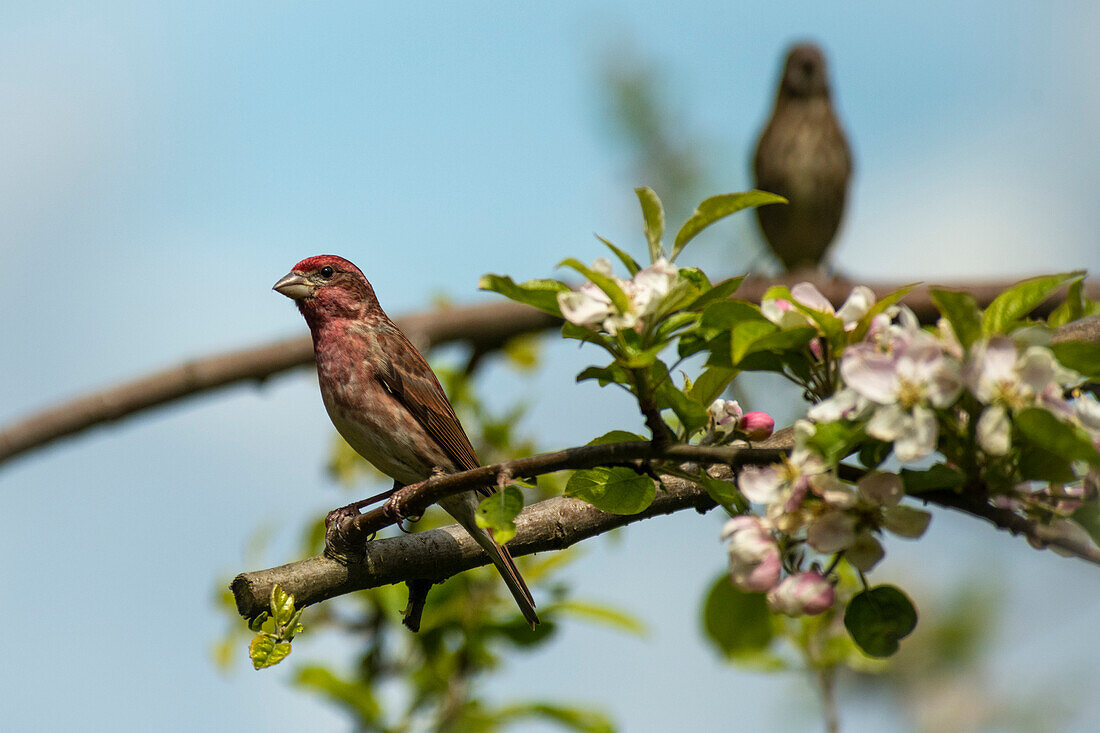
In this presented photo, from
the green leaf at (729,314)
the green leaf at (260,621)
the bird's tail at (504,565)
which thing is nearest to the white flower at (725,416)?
the green leaf at (729,314)

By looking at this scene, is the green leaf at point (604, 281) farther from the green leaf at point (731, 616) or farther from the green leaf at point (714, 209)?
the green leaf at point (731, 616)

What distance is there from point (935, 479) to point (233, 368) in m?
6.44

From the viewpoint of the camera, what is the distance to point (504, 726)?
5.44 m

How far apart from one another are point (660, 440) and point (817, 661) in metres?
3.03

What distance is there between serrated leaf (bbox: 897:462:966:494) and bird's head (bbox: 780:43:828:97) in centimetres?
1401

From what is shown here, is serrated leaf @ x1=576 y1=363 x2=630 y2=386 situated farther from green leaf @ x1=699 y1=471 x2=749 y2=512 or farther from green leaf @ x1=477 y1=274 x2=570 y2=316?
green leaf @ x1=699 y1=471 x2=749 y2=512

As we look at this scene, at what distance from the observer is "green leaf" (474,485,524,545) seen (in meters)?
2.42

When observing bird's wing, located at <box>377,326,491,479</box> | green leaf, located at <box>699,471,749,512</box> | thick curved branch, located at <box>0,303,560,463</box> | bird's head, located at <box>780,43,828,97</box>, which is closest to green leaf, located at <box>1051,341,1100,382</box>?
green leaf, located at <box>699,471,749,512</box>

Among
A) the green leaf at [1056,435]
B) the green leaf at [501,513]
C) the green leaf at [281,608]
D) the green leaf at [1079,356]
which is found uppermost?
the green leaf at [1079,356]

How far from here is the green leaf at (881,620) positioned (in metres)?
2.34

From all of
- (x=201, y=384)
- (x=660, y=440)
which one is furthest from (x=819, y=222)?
(x=660, y=440)

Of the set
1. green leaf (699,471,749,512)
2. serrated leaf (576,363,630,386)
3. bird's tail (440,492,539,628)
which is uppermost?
serrated leaf (576,363,630,386)

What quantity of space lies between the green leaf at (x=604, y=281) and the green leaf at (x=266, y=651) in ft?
4.18

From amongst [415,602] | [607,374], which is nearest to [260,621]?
[415,602]
